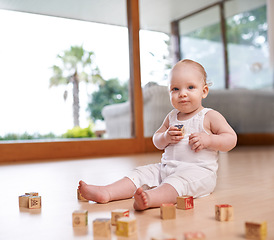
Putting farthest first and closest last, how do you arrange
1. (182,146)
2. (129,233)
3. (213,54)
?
(213,54), (182,146), (129,233)

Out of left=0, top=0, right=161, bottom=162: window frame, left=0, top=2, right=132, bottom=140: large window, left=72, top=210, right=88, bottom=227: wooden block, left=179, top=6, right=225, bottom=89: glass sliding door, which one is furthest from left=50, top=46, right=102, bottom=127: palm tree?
left=72, top=210, right=88, bottom=227: wooden block

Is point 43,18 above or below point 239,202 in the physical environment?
above

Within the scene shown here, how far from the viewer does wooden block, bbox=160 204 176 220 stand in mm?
854

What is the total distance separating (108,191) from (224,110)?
119 inches

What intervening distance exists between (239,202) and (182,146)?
252 millimetres

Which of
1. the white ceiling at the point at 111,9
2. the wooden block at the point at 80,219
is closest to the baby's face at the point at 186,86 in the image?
the wooden block at the point at 80,219

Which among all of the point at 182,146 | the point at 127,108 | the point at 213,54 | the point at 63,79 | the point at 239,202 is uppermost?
the point at 213,54

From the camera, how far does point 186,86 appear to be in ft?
3.81

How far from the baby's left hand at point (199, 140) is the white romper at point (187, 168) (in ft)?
0.16

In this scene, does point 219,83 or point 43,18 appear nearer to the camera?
point 43,18

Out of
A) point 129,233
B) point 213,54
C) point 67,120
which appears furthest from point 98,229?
point 213,54

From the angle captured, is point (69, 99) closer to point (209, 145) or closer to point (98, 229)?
point (209, 145)

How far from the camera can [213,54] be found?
13.2 ft

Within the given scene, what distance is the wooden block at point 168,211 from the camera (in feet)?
2.80
